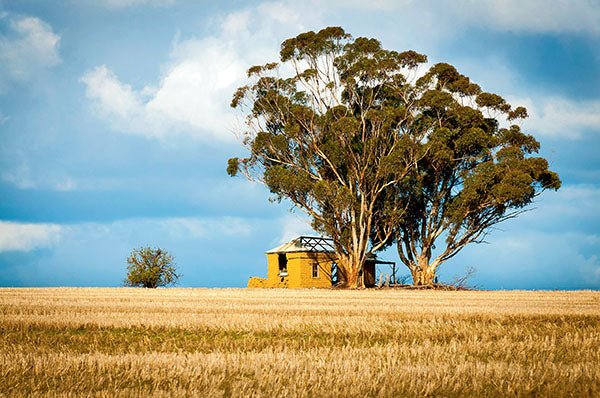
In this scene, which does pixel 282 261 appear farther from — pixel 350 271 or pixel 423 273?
pixel 423 273

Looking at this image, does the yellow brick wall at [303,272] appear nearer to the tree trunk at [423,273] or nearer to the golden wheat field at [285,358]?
the tree trunk at [423,273]

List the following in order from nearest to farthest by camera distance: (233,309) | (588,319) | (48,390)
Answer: (48,390) < (588,319) < (233,309)

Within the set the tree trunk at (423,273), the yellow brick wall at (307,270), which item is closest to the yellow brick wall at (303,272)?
the yellow brick wall at (307,270)

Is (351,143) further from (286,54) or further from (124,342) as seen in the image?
(124,342)

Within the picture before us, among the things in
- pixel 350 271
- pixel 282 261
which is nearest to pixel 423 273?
pixel 350 271

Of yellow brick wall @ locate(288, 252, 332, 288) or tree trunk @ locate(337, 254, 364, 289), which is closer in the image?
tree trunk @ locate(337, 254, 364, 289)

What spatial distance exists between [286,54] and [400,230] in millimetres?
17892

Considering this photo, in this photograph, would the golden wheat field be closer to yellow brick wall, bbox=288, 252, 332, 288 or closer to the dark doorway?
yellow brick wall, bbox=288, 252, 332, 288

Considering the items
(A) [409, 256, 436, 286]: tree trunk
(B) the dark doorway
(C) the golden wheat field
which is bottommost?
(C) the golden wheat field

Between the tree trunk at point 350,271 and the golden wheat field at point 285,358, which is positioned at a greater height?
the tree trunk at point 350,271

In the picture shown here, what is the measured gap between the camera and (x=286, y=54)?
54.5 metres

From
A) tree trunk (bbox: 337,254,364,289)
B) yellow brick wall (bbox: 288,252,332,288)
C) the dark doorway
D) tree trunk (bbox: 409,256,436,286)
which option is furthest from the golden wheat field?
the dark doorway

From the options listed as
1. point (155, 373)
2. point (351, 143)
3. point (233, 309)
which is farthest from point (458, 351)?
point (351, 143)

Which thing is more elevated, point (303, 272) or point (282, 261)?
point (282, 261)
